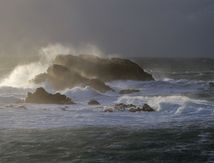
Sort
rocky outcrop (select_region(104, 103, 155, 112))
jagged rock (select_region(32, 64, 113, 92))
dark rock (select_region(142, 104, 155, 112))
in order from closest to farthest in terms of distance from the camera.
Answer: rocky outcrop (select_region(104, 103, 155, 112)) → dark rock (select_region(142, 104, 155, 112)) → jagged rock (select_region(32, 64, 113, 92))

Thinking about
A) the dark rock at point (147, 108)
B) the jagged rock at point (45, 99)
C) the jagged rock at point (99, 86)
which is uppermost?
the jagged rock at point (99, 86)

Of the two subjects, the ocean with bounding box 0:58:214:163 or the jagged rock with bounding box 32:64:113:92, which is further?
the jagged rock with bounding box 32:64:113:92

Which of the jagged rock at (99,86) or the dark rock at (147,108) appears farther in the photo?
the jagged rock at (99,86)

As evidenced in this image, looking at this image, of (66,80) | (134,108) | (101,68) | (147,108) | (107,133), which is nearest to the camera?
(107,133)

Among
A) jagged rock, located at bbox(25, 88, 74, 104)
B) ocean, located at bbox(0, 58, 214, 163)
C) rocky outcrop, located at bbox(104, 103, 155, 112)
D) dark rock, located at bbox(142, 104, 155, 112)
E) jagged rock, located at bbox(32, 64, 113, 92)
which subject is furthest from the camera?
jagged rock, located at bbox(32, 64, 113, 92)

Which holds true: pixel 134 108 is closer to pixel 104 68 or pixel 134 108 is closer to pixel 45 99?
pixel 45 99

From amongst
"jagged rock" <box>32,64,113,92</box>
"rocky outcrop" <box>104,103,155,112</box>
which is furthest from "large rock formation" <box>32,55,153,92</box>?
"rocky outcrop" <box>104,103,155,112</box>

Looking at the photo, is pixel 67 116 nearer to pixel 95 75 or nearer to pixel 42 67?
pixel 95 75

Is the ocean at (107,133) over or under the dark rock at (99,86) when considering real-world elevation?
under

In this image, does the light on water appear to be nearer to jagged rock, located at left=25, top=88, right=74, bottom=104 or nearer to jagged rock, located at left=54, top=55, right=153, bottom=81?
jagged rock, located at left=25, top=88, right=74, bottom=104

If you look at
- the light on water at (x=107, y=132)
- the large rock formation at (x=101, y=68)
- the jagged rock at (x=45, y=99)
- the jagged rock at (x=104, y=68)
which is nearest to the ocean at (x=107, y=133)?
the light on water at (x=107, y=132)

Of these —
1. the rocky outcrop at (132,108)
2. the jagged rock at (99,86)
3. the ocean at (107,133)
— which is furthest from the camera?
the jagged rock at (99,86)

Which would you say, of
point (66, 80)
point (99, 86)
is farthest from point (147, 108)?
point (66, 80)

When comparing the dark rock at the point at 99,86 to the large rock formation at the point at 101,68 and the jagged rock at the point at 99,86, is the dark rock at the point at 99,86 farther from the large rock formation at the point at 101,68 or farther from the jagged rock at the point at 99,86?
the large rock formation at the point at 101,68
